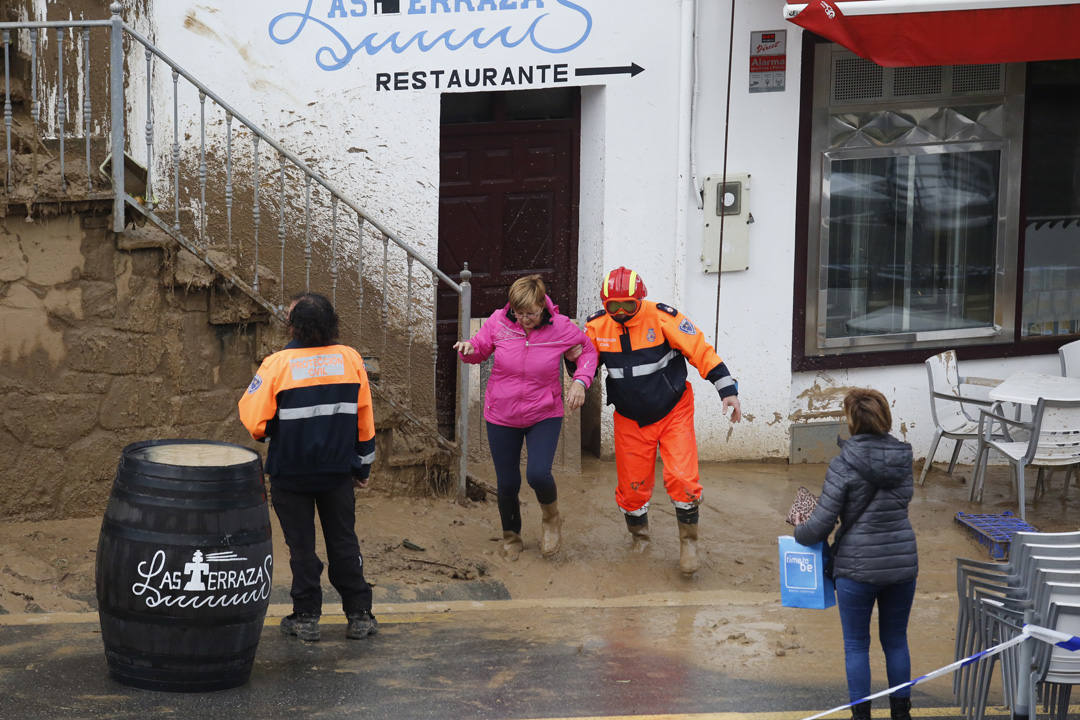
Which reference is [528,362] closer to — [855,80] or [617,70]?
[617,70]

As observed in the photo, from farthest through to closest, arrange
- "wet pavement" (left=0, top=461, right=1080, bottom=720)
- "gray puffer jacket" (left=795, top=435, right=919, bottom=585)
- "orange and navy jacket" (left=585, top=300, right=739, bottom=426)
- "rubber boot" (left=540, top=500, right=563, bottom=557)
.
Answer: "rubber boot" (left=540, top=500, right=563, bottom=557), "orange and navy jacket" (left=585, top=300, right=739, bottom=426), "wet pavement" (left=0, top=461, right=1080, bottom=720), "gray puffer jacket" (left=795, top=435, right=919, bottom=585)

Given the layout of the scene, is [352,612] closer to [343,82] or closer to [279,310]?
[279,310]

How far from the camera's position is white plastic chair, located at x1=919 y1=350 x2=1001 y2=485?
30.9 ft

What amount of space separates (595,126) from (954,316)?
301 cm

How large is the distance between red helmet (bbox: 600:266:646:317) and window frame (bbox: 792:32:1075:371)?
2.75 meters

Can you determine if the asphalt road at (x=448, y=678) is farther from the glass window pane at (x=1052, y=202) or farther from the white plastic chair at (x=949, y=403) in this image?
the glass window pane at (x=1052, y=202)

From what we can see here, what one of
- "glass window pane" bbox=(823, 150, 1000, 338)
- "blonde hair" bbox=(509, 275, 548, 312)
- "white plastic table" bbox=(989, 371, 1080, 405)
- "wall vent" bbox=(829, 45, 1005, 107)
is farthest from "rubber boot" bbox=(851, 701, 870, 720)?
"wall vent" bbox=(829, 45, 1005, 107)

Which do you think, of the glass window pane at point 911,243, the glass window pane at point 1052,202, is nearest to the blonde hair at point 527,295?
the glass window pane at point 911,243

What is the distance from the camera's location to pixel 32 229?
7.46 m

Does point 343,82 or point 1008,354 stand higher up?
point 343,82

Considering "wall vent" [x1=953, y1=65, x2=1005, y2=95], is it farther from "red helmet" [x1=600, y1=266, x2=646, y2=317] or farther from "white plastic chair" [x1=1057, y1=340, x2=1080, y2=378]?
"red helmet" [x1=600, y1=266, x2=646, y2=317]

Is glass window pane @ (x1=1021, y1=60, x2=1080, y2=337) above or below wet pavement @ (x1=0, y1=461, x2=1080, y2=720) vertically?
above

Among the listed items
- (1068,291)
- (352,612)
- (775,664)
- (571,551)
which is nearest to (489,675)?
(352,612)

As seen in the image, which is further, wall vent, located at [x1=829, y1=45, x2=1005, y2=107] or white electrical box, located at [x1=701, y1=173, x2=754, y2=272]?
wall vent, located at [x1=829, y1=45, x2=1005, y2=107]
